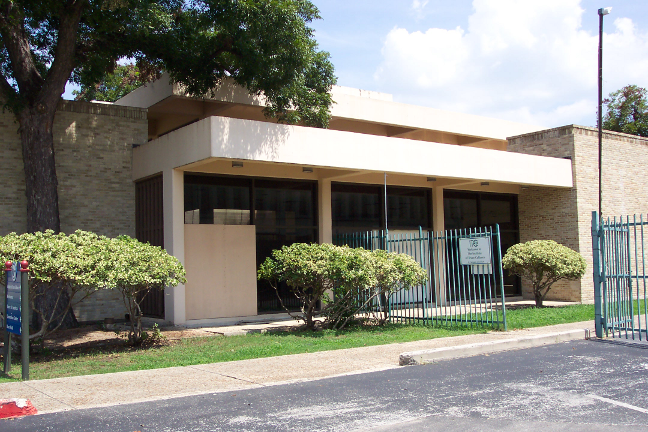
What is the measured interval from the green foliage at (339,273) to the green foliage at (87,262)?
94.5 inches

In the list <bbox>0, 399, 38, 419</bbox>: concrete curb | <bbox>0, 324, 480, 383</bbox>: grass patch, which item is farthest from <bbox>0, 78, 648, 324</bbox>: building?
<bbox>0, 399, 38, 419</bbox>: concrete curb

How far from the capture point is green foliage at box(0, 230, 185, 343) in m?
9.77

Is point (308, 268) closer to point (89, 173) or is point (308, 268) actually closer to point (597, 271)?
point (597, 271)

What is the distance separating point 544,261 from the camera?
17.1 metres

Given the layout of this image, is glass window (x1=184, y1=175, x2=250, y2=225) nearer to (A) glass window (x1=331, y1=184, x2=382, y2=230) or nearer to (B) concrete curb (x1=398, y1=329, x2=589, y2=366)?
(A) glass window (x1=331, y1=184, x2=382, y2=230)

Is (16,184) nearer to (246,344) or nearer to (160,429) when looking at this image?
(246,344)

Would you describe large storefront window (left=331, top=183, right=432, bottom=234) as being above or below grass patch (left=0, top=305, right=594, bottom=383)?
above

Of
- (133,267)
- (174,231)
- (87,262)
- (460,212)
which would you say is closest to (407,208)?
(460,212)

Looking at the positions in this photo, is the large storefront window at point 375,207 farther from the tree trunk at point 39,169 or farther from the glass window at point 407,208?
the tree trunk at point 39,169

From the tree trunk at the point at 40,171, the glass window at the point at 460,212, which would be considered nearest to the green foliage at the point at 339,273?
the tree trunk at the point at 40,171

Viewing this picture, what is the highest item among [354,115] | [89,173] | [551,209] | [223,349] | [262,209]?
[354,115]

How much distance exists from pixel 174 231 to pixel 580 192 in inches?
530

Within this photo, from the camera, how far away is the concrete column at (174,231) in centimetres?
1428

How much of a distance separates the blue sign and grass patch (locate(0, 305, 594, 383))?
2.41ft
